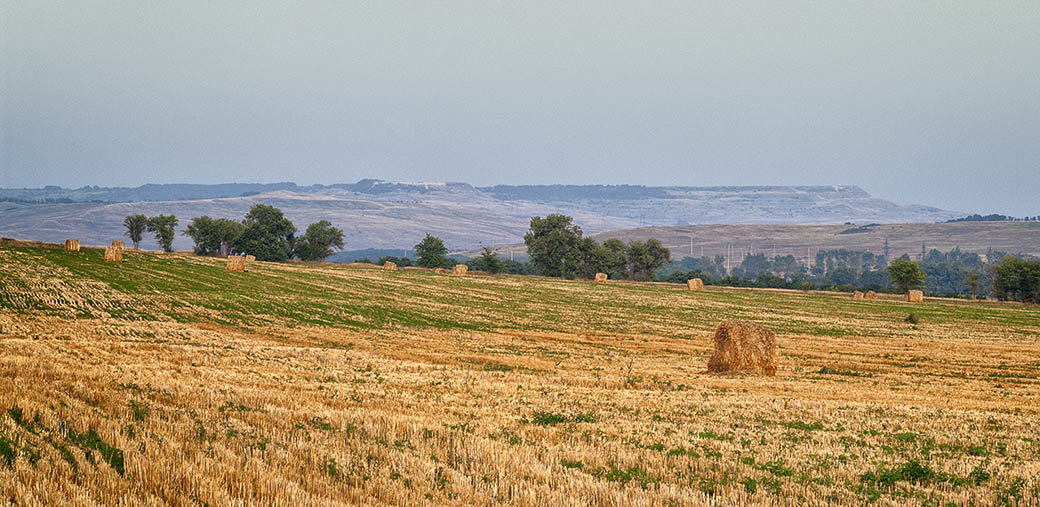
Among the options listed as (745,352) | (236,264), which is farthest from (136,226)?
(745,352)

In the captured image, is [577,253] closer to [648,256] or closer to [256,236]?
[648,256]

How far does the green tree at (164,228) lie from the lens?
13538 cm

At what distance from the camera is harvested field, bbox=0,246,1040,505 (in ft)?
33.0

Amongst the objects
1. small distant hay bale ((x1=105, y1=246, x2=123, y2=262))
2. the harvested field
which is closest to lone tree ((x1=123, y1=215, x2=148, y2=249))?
small distant hay bale ((x1=105, y1=246, x2=123, y2=262))

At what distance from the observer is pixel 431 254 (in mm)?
133000

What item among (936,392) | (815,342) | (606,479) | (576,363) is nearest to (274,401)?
(606,479)

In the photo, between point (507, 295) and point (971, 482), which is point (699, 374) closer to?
point (971, 482)

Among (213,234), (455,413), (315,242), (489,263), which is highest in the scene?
(213,234)

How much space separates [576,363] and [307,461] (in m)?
19.3

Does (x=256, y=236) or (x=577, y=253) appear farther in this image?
(x=577, y=253)

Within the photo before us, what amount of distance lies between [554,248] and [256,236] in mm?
47426

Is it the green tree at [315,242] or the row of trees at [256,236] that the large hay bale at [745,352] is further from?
the green tree at [315,242]

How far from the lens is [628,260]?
13750 centimetres

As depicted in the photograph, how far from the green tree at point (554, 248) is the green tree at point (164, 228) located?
62.2 metres
